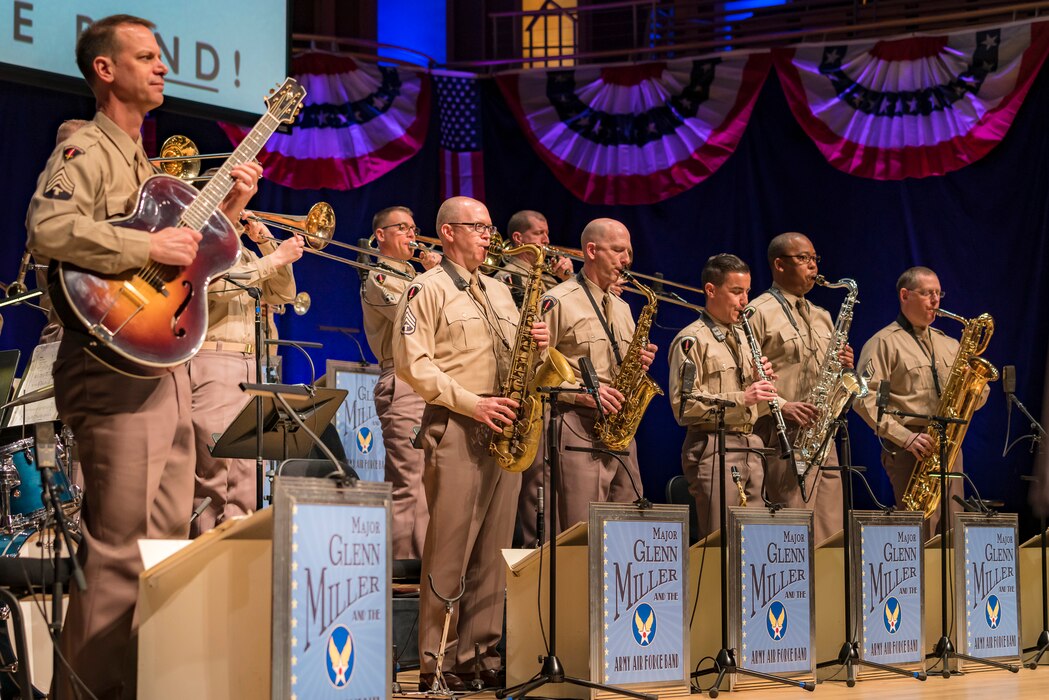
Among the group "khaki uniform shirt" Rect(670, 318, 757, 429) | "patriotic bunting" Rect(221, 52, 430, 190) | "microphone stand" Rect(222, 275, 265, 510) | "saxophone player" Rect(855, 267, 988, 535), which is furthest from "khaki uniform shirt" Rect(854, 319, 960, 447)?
"patriotic bunting" Rect(221, 52, 430, 190)

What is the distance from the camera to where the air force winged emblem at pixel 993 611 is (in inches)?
230

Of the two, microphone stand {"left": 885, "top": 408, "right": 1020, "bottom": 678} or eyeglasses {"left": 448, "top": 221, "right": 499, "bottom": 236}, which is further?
microphone stand {"left": 885, "top": 408, "right": 1020, "bottom": 678}

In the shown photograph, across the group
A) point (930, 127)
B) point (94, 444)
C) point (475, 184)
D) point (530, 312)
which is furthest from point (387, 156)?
point (94, 444)

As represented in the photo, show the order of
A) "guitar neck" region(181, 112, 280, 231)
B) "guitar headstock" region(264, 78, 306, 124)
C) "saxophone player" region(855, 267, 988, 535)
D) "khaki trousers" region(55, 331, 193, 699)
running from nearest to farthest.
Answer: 1. "khaki trousers" region(55, 331, 193, 699)
2. "guitar neck" region(181, 112, 280, 231)
3. "guitar headstock" region(264, 78, 306, 124)
4. "saxophone player" region(855, 267, 988, 535)

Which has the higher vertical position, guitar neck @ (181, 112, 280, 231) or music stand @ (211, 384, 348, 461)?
guitar neck @ (181, 112, 280, 231)

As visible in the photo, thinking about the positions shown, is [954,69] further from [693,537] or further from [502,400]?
[502,400]

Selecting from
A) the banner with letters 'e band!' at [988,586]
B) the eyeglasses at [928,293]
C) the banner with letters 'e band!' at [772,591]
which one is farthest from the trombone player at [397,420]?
the eyeglasses at [928,293]

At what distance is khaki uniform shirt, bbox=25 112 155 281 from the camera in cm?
307

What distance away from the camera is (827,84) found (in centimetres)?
899

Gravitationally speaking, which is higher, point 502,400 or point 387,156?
point 387,156

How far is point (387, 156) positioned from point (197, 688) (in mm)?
6513

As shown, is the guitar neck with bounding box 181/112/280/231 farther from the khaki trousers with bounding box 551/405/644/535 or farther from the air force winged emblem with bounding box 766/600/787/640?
the air force winged emblem with bounding box 766/600/787/640

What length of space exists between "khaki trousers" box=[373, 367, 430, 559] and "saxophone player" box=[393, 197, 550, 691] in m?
1.58

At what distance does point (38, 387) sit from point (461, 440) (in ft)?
5.14
